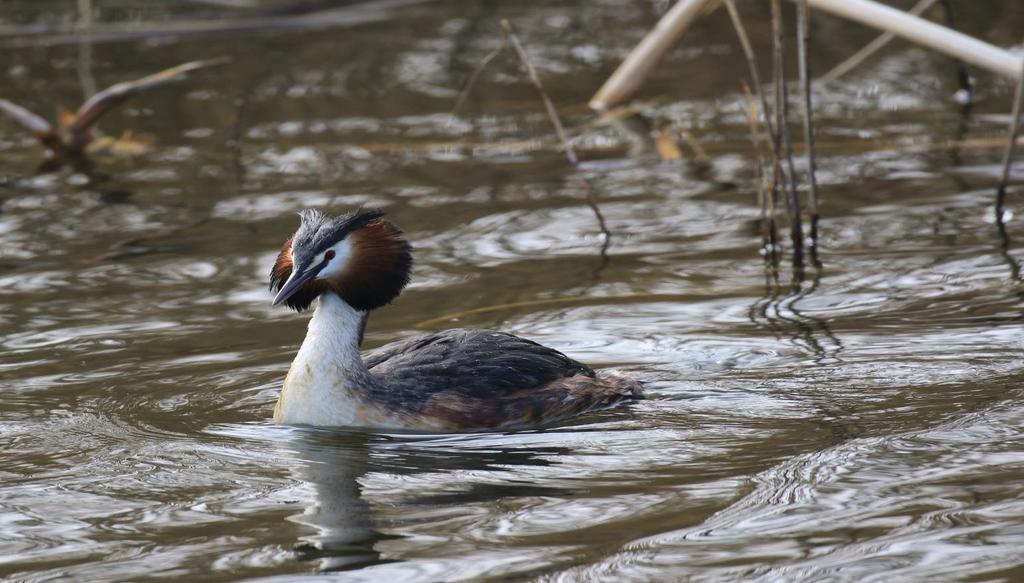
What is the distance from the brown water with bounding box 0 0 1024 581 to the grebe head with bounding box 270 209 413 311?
593mm

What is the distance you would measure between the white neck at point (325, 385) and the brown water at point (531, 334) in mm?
81

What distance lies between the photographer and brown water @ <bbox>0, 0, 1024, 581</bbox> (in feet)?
16.0

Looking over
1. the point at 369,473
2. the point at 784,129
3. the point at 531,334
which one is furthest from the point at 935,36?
the point at 369,473

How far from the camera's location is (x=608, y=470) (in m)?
5.59

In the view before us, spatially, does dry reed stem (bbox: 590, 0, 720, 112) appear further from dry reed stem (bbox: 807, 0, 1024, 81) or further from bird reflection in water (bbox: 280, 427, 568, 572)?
bird reflection in water (bbox: 280, 427, 568, 572)

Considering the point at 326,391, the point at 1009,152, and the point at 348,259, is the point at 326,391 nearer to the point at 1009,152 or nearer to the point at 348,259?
the point at 348,259

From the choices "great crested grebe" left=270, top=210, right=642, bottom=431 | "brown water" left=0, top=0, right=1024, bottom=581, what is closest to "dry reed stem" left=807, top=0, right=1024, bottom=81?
"brown water" left=0, top=0, right=1024, bottom=581

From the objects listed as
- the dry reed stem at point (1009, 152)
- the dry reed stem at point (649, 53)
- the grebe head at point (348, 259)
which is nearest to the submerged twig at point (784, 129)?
the dry reed stem at point (1009, 152)

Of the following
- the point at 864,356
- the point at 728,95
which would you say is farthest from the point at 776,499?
the point at 728,95

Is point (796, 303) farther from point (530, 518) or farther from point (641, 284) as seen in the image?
point (530, 518)

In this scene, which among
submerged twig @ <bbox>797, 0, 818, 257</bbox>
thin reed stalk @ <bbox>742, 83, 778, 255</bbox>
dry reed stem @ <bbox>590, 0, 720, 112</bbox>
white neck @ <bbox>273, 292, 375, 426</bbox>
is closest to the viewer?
white neck @ <bbox>273, 292, 375, 426</bbox>

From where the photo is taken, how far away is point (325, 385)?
247 inches

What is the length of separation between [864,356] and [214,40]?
10.8 meters

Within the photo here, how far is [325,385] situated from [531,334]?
1.64m
